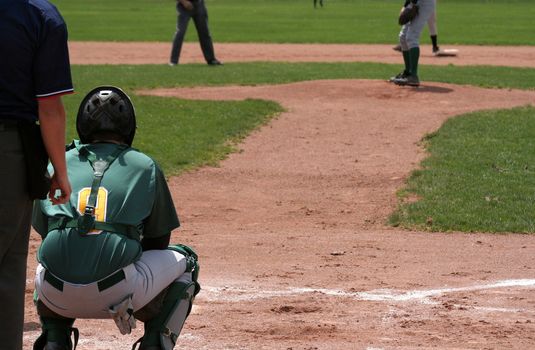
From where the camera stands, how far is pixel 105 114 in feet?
15.6

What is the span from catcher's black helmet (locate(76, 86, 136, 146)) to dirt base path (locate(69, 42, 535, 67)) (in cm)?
1904

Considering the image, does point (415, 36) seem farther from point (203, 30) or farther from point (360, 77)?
point (203, 30)

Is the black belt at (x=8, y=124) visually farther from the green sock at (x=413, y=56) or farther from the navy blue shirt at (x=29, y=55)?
the green sock at (x=413, y=56)

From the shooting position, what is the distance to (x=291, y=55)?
2578cm

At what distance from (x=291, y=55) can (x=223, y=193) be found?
15.6 meters

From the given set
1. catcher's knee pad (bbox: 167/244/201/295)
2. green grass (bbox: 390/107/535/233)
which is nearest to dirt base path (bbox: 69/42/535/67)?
green grass (bbox: 390/107/535/233)

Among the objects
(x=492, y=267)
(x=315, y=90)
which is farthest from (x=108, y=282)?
(x=315, y=90)

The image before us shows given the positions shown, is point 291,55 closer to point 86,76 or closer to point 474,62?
point 474,62

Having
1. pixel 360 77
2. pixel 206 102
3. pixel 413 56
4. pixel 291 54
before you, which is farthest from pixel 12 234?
pixel 291 54

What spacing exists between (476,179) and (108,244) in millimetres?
6904

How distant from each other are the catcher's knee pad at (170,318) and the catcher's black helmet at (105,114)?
0.71 meters

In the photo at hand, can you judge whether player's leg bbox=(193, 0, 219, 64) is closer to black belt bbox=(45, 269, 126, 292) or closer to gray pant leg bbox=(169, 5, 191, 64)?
gray pant leg bbox=(169, 5, 191, 64)

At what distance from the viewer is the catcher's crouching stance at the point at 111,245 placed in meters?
4.45

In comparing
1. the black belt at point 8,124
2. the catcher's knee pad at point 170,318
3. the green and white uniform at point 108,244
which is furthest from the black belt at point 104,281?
the black belt at point 8,124
